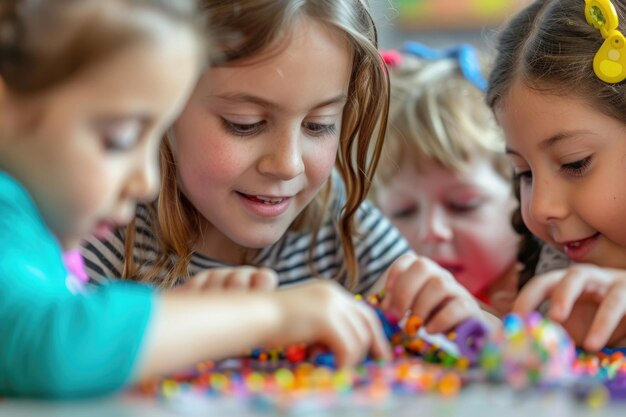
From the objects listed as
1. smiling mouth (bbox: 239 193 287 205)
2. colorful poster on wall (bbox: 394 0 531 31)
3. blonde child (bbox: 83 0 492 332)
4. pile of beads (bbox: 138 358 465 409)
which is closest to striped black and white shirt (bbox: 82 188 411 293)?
blonde child (bbox: 83 0 492 332)

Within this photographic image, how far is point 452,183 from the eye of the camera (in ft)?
6.97

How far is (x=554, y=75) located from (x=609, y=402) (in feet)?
2.28

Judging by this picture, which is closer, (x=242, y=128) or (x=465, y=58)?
(x=242, y=128)

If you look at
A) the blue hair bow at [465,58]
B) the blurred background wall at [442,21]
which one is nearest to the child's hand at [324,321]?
the blue hair bow at [465,58]

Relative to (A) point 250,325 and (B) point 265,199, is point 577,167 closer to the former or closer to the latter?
(B) point 265,199

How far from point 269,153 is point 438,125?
89 cm

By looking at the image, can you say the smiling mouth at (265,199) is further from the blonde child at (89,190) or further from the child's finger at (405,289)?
the blonde child at (89,190)

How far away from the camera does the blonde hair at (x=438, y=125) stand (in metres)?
2.14

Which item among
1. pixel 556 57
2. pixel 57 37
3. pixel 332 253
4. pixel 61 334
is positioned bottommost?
pixel 332 253

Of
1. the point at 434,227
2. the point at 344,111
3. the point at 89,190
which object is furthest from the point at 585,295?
the point at 434,227

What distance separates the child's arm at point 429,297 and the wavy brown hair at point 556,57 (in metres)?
0.43

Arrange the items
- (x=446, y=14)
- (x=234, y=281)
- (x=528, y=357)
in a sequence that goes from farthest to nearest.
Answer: (x=446, y=14)
(x=234, y=281)
(x=528, y=357)

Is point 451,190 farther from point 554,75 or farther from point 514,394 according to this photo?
point 514,394

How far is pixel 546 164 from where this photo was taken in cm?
141
